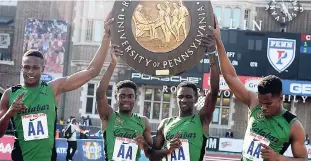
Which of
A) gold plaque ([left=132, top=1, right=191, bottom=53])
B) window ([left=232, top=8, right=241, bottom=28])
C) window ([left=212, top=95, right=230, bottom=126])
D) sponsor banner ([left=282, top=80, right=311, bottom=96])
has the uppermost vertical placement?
window ([left=232, top=8, right=241, bottom=28])

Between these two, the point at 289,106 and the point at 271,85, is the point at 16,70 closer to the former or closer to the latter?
the point at 289,106

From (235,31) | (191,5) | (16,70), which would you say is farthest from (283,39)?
(191,5)

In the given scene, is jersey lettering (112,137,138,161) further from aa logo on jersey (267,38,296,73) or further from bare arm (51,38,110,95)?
aa logo on jersey (267,38,296,73)

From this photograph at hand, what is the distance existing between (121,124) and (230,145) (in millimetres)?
15678

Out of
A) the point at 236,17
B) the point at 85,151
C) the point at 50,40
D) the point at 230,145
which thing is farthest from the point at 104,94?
the point at 50,40

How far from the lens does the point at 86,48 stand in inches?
896

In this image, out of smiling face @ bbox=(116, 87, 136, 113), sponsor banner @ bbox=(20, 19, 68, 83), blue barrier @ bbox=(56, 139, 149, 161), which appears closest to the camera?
smiling face @ bbox=(116, 87, 136, 113)

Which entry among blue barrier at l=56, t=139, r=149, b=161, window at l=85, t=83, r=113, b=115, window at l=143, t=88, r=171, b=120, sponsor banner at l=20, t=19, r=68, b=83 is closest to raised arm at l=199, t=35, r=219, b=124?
blue barrier at l=56, t=139, r=149, b=161

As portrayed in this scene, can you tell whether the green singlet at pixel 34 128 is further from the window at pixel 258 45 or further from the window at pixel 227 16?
the window at pixel 227 16

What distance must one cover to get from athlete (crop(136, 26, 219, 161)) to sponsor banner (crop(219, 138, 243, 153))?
1549 cm

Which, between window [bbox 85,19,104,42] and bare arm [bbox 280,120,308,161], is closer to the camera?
bare arm [bbox 280,120,308,161]

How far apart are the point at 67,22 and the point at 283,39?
10.5 meters

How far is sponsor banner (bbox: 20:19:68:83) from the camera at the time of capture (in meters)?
22.9

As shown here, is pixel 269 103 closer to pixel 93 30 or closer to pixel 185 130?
pixel 185 130
